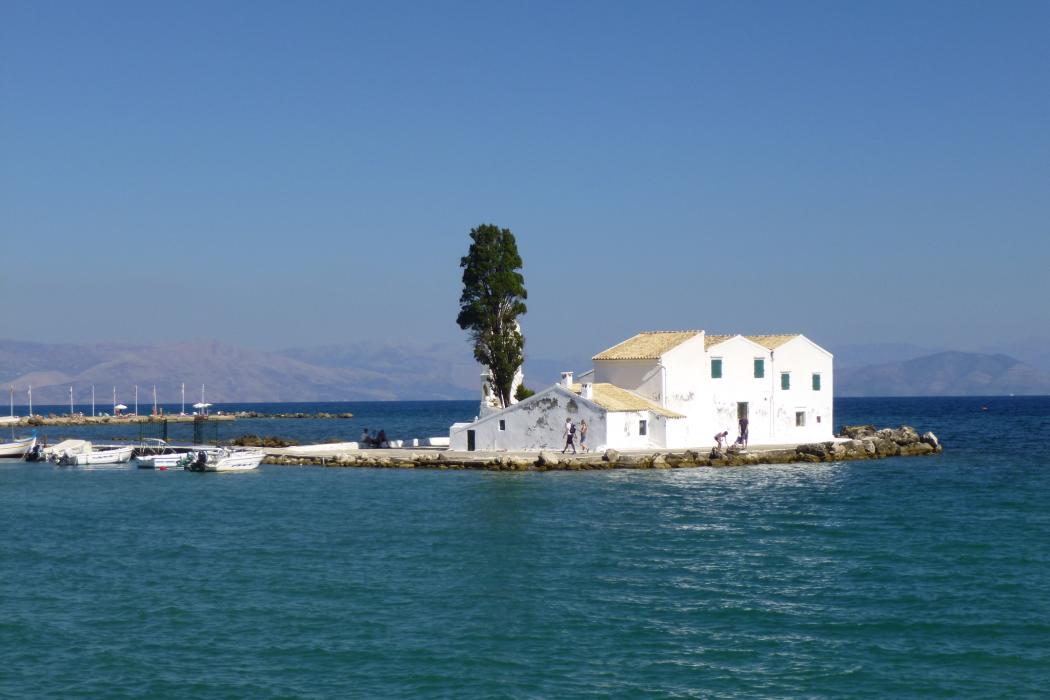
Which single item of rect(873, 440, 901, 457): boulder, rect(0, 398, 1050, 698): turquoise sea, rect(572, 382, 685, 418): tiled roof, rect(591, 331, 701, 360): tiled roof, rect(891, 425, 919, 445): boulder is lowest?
rect(0, 398, 1050, 698): turquoise sea

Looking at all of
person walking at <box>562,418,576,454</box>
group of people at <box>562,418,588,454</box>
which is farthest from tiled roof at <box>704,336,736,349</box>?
person walking at <box>562,418,576,454</box>

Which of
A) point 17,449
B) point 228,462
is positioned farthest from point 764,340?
point 17,449

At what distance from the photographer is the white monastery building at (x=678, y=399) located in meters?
55.5

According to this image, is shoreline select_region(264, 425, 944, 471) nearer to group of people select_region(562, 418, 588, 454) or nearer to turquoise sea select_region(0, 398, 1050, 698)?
group of people select_region(562, 418, 588, 454)

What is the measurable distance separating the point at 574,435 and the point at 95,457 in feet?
89.9

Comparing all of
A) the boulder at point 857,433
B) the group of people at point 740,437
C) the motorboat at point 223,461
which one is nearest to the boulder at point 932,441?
the boulder at point 857,433

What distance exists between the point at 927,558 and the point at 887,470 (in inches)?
1025

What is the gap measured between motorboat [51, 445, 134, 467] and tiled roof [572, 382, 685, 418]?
27161mm

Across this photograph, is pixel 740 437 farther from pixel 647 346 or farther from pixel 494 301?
Result: pixel 494 301

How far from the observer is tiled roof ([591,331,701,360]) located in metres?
58.9

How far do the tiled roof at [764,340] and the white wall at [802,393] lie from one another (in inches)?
18.2

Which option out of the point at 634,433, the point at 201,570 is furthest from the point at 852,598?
the point at 634,433

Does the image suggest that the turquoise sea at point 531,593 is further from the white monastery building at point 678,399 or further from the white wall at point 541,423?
the white monastery building at point 678,399

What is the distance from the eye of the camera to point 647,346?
6047cm
